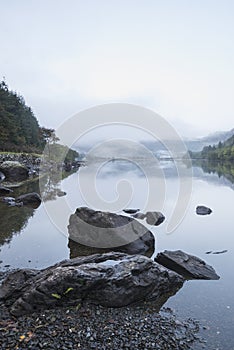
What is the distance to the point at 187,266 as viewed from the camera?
9352 mm

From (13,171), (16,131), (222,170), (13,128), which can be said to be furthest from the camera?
(222,170)

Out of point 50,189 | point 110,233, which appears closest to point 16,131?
point 50,189

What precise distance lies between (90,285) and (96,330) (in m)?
1.20

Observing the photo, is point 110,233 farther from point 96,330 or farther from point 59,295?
point 96,330

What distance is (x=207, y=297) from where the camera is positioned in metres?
7.93

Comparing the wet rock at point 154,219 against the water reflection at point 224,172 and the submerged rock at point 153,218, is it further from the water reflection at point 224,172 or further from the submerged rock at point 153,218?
the water reflection at point 224,172

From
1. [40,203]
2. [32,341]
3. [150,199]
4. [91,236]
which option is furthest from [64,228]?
[150,199]

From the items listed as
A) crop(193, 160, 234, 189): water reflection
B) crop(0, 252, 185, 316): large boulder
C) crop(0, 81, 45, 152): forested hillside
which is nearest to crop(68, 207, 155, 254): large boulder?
crop(0, 252, 185, 316): large boulder

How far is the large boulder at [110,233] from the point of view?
37.9 ft

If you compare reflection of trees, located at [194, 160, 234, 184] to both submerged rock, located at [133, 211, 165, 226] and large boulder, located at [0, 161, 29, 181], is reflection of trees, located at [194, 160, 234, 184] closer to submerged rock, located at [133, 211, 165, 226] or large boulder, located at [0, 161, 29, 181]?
submerged rock, located at [133, 211, 165, 226]

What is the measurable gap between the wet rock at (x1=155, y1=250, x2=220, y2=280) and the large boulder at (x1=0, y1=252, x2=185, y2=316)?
3.42 feet

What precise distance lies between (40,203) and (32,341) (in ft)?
53.5

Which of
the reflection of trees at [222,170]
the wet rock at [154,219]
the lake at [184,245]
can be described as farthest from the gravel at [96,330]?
the reflection of trees at [222,170]

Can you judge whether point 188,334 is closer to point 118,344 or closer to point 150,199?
point 118,344
